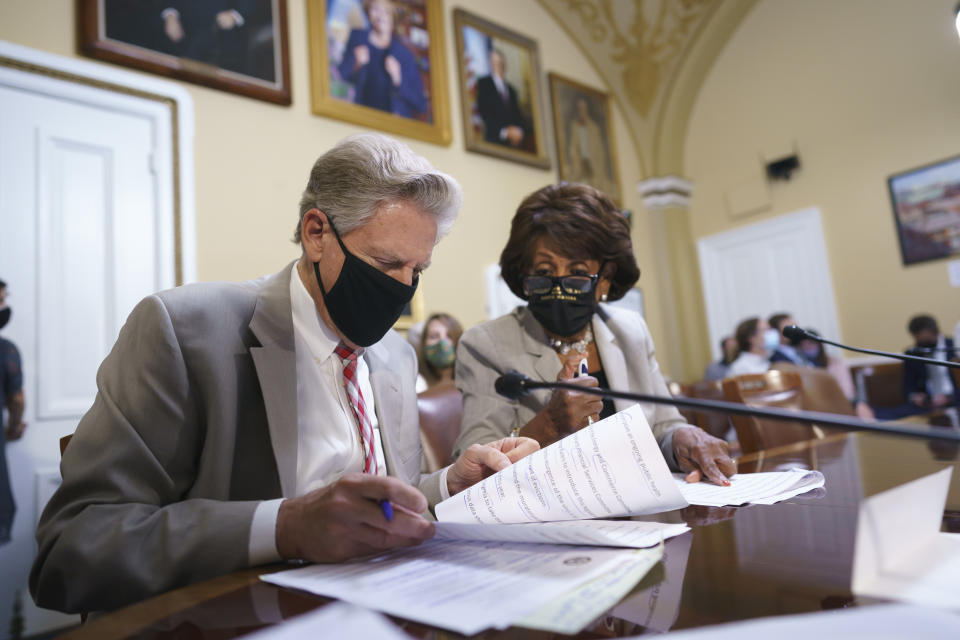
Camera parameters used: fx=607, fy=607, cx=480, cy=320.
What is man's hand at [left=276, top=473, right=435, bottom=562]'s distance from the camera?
726mm

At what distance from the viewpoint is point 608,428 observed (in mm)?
921

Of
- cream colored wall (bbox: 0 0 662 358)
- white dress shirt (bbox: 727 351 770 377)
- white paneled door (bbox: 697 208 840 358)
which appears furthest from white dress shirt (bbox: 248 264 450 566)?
white paneled door (bbox: 697 208 840 358)

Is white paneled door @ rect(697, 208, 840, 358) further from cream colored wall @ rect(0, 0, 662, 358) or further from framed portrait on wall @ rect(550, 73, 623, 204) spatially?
cream colored wall @ rect(0, 0, 662, 358)

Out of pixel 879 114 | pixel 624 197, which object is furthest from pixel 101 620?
pixel 879 114

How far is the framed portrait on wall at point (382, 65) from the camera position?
4781 millimetres

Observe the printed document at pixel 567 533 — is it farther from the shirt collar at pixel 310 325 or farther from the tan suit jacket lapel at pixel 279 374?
the shirt collar at pixel 310 325

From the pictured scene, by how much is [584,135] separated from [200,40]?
4213mm

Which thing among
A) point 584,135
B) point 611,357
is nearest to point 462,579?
point 611,357

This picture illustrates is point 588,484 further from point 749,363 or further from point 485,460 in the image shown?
point 749,363

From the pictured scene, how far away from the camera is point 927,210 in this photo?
20.9ft

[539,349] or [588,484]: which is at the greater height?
[539,349]

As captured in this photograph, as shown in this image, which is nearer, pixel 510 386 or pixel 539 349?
pixel 510 386

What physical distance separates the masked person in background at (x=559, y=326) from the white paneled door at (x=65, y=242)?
9.01 ft

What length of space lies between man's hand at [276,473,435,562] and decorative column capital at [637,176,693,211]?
7.61m
